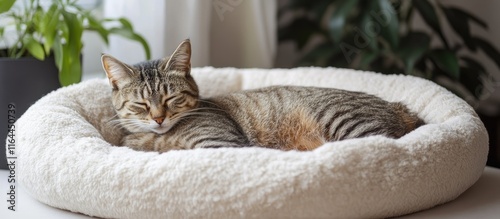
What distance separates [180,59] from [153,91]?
12 cm

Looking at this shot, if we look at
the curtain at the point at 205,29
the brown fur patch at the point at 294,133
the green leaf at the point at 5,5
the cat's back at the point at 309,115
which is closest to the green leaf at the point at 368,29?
the curtain at the point at 205,29

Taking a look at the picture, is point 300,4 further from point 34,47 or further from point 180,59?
point 34,47

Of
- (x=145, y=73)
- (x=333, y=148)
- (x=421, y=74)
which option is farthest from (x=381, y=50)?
(x=333, y=148)

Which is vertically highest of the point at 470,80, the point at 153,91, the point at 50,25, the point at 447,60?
the point at 50,25

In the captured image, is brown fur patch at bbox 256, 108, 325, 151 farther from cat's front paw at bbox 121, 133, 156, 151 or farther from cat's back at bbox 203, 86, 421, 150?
cat's front paw at bbox 121, 133, 156, 151

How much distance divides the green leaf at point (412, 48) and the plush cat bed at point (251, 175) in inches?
33.5

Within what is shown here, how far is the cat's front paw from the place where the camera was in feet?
5.72

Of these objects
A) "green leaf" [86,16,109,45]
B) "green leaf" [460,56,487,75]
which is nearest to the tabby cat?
"green leaf" [86,16,109,45]

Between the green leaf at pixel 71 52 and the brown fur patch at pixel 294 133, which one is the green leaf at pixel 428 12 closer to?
the brown fur patch at pixel 294 133

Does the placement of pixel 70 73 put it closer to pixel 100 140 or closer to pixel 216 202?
pixel 100 140

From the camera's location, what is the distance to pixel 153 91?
1715 mm
